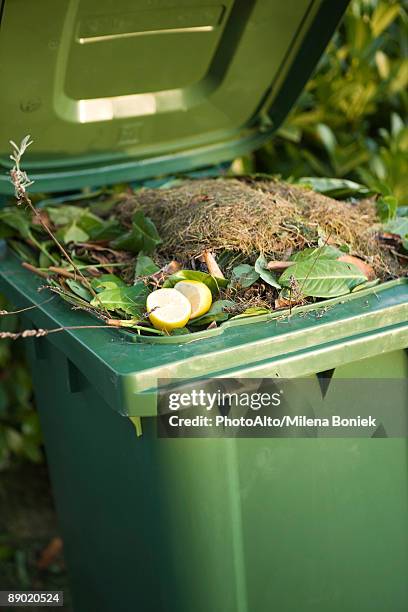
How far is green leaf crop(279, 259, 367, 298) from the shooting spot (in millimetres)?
1709

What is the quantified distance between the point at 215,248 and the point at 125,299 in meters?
0.28

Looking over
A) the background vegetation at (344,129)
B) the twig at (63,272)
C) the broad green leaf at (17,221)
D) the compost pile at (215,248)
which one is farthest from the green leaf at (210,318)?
the background vegetation at (344,129)

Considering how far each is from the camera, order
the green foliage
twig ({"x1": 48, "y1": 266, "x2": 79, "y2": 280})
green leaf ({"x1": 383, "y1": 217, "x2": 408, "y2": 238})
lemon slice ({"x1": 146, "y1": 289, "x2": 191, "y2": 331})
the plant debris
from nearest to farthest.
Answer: lemon slice ({"x1": 146, "y1": 289, "x2": 191, "y2": 331}), the plant debris, twig ({"x1": 48, "y1": 266, "x2": 79, "y2": 280}), green leaf ({"x1": 383, "y1": 217, "x2": 408, "y2": 238}), the green foliage

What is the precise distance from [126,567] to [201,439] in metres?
0.58

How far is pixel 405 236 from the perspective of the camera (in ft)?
6.49

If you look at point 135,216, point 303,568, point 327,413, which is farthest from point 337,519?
point 135,216

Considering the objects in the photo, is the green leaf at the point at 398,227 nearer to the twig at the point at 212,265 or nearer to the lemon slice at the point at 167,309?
the twig at the point at 212,265

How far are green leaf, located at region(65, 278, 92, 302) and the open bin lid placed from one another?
1.62 feet

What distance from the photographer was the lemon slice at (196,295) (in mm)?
1646

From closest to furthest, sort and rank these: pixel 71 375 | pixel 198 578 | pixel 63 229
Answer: pixel 198 578, pixel 71 375, pixel 63 229

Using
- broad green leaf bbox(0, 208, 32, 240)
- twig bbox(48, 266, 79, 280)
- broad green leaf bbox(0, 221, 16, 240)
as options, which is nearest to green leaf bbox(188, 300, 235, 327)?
twig bbox(48, 266, 79, 280)

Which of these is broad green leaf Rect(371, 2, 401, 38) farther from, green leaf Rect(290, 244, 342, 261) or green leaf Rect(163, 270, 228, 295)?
green leaf Rect(163, 270, 228, 295)

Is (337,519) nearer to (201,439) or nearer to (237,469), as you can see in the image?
(237,469)

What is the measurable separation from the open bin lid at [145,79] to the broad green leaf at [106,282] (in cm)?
50
